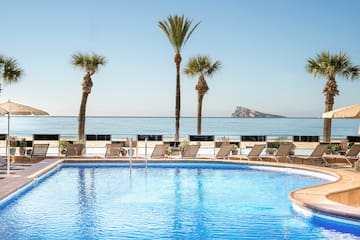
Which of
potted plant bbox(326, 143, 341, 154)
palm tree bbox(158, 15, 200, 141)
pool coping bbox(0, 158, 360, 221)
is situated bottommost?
pool coping bbox(0, 158, 360, 221)

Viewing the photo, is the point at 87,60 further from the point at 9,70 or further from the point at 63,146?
the point at 63,146

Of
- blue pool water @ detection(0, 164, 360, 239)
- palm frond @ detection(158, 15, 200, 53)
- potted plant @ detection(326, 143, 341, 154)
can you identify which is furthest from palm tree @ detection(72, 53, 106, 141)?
potted plant @ detection(326, 143, 341, 154)

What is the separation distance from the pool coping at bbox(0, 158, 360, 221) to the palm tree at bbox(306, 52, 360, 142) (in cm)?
662

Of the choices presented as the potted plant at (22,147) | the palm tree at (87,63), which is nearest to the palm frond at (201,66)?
the palm tree at (87,63)

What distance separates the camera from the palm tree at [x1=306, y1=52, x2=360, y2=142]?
69.2 feet

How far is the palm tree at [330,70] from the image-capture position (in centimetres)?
A: 2109

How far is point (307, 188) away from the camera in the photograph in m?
10.8

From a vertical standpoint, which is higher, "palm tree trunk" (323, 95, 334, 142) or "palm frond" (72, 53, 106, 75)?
"palm frond" (72, 53, 106, 75)

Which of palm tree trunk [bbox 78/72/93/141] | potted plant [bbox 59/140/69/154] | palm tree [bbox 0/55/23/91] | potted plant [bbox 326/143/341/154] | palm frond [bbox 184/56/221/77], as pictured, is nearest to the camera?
potted plant [bbox 326/143/341/154]

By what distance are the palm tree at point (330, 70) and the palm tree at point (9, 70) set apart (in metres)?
11.8

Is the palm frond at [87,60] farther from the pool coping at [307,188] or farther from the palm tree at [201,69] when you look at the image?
the pool coping at [307,188]

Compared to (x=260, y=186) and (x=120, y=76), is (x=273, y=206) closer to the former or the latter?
(x=260, y=186)

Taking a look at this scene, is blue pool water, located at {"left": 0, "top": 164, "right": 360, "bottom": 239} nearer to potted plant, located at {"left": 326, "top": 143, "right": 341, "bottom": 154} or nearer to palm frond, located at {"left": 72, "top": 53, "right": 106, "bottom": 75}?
potted plant, located at {"left": 326, "top": 143, "right": 341, "bottom": 154}

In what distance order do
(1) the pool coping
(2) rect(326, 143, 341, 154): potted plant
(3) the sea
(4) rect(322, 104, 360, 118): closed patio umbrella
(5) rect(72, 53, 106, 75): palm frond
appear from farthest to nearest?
(3) the sea < (5) rect(72, 53, 106, 75): palm frond < (2) rect(326, 143, 341, 154): potted plant < (4) rect(322, 104, 360, 118): closed patio umbrella < (1) the pool coping
